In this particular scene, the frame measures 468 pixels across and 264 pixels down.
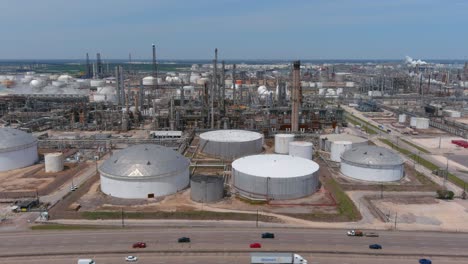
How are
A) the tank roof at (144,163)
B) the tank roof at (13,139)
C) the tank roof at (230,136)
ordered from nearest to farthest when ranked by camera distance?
the tank roof at (144,163) → the tank roof at (13,139) → the tank roof at (230,136)

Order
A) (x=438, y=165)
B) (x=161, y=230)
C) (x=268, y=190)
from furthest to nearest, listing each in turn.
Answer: (x=438, y=165), (x=268, y=190), (x=161, y=230)

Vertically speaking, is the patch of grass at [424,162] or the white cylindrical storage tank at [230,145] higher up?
the white cylindrical storage tank at [230,145]

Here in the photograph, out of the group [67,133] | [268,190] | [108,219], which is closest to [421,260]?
[268,190]

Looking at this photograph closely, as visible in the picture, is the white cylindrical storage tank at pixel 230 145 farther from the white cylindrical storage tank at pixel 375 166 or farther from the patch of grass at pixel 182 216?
the patch of grass at pixel 182 216

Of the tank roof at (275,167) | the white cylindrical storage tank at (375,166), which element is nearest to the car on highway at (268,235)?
the tank roof at (275,167)

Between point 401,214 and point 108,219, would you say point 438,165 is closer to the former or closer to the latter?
point 401,214

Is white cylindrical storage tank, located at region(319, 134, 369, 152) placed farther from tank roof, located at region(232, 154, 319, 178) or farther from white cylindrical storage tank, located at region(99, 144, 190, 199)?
white cylindrical storage tank, located at region(99, 144, 190, 199)
